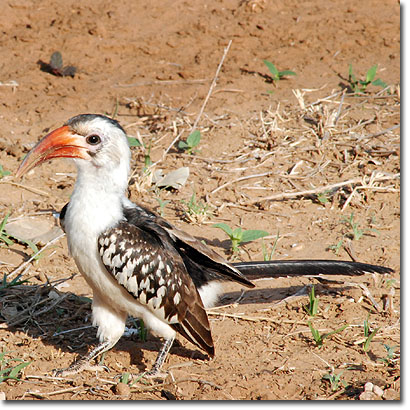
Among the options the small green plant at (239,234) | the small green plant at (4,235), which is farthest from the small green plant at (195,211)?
the small green plant at (4,235)

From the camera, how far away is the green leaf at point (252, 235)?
17.1ft

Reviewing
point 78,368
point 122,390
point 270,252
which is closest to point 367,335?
point 270,252

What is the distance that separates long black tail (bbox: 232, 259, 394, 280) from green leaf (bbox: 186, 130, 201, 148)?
7.16 ft

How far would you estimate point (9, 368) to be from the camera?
3986 mm

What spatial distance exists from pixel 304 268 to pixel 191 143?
7.80 ft

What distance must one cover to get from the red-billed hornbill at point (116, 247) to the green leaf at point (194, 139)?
2278mm

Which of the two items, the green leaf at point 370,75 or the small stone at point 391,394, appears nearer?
the small stone at point 391,394

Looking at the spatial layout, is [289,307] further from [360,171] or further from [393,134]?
[393,134]

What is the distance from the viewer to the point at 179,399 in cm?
391

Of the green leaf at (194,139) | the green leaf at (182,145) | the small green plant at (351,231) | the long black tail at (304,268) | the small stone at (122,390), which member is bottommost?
the small green plant at (351,231)

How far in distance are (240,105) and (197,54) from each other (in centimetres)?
135

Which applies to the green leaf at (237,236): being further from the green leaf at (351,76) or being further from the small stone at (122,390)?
the green leaf at (351,76)

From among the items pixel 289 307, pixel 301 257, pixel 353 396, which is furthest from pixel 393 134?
pixel 353 396

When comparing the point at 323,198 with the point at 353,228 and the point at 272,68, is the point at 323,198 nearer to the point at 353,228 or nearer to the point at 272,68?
the point at 353,228
